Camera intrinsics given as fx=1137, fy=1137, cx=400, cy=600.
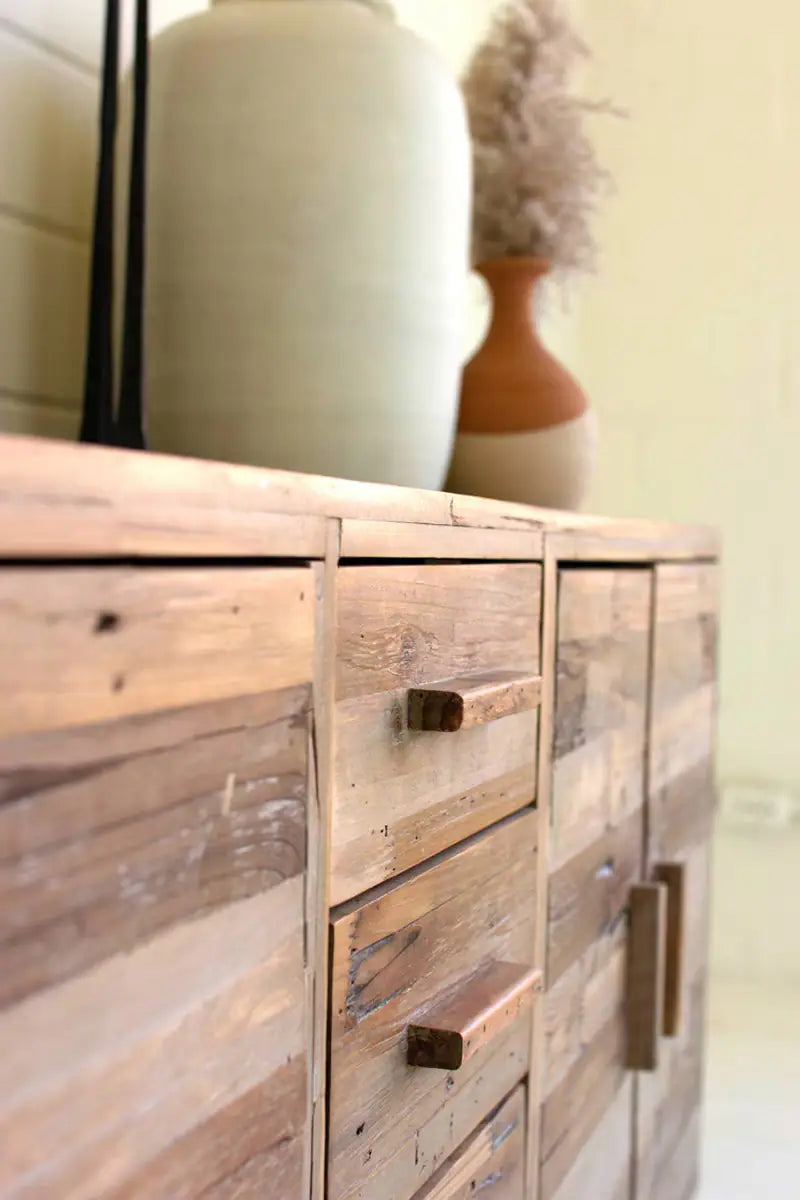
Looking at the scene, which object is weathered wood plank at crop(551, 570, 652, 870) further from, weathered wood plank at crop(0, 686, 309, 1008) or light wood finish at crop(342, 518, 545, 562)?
weathered wood plank at crop(0, 686, 309, 1008)

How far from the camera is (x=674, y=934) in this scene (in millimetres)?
1300

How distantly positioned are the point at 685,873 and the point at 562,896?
391mm

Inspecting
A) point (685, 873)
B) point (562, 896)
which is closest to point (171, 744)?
point (562, 896)

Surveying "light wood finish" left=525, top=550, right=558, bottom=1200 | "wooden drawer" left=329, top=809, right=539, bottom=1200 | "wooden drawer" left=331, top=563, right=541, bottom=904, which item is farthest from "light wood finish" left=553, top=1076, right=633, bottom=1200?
"wooden drawer" left=331, top=563, right=541, bottom=904

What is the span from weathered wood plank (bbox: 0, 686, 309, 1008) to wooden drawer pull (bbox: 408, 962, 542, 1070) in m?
0.19

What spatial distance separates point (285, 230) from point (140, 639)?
1.48 ft

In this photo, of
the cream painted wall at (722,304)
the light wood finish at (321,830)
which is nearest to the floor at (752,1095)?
the cream painted wall at (722,304)

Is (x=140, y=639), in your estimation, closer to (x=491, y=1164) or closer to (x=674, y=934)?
(x=491, y=1164)

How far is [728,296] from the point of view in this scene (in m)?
2.31

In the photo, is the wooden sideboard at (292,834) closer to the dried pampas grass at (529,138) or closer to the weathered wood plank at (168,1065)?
the weathered wood plank at (168,1065)

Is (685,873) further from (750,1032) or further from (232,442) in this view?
(750,1032)

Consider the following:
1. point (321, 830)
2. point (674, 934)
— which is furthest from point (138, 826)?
point (674, 934)

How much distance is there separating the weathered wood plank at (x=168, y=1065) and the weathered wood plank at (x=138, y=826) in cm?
1

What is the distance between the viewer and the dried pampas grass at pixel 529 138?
3.80 ft
